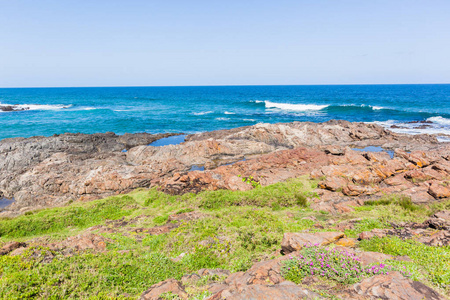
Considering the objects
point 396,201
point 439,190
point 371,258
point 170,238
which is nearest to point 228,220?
point 170,238

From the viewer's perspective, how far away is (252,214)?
14.6m

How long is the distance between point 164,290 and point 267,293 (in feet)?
10.5

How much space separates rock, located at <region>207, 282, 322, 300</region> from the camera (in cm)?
610

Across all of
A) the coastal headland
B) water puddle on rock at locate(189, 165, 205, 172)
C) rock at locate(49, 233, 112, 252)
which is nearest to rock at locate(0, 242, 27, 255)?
the coastal headland

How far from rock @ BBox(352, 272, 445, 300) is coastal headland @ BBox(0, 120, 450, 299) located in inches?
1.3

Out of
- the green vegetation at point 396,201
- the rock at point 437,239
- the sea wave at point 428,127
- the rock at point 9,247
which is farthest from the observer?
the sea wave at point 428,127

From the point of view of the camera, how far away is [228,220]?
13945 millimetres

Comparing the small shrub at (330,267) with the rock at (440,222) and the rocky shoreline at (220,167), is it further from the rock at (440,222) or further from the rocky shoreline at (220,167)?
the rocky shoreline at (220,167)

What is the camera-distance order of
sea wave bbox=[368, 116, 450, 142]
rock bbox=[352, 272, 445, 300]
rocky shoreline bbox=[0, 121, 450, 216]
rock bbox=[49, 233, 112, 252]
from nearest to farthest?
rock bbox=[352, 272, 445, 300]
rock bbox=[49, 233, 112, 252]
rocky shoreline bbox=[0, 121, 450, 216]
sea wave bbox=[368, 116, 450, 142]

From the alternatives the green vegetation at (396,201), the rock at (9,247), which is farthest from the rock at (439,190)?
the rock at (9,247)

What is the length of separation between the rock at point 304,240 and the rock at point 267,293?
2.62 m

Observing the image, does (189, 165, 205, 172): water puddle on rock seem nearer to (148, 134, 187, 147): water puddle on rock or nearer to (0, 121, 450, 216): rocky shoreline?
(0, 121, 450, 216): rocky shoreline

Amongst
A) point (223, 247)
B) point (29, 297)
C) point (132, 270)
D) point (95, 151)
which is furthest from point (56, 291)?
point (95, 151)

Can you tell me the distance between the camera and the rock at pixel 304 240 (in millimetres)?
9219
